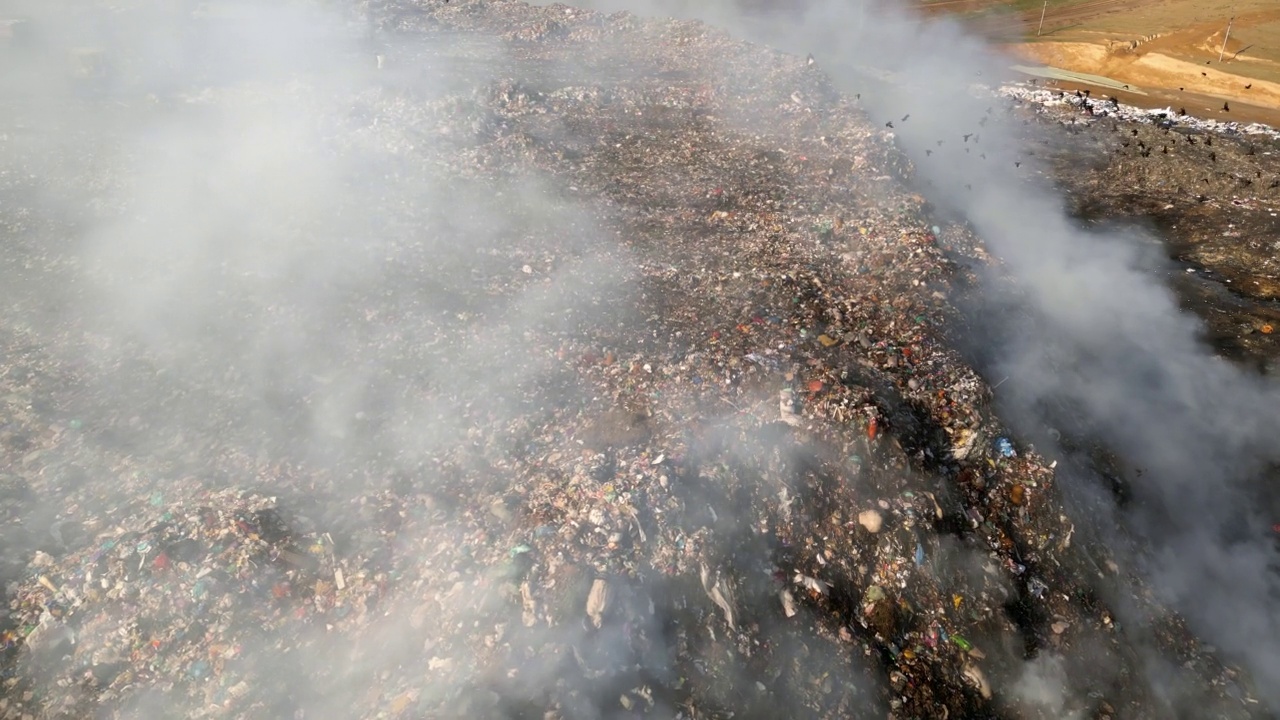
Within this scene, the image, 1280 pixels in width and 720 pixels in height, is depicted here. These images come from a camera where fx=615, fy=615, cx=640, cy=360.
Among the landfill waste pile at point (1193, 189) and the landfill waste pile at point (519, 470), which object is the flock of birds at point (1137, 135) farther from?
the landfill waste pile at point (519, 470)

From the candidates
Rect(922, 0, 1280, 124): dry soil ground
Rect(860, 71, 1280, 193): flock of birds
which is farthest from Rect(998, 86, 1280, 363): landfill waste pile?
Rect(922, 0, 1280, 124): dry soil ground

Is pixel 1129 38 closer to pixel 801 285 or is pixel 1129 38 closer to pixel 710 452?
pixel 801 285

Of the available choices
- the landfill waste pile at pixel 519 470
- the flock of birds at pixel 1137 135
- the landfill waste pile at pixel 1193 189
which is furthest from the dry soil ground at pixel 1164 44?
the landfill waste pile at pixel 519 470

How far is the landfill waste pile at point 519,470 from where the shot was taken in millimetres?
3756

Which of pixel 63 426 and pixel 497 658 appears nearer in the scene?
pixel 497 658

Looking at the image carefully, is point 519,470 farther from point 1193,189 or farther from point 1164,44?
point 1164,44

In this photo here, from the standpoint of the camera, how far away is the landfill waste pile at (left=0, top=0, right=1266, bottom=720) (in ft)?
12.3

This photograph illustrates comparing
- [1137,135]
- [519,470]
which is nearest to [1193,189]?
[1137,135]

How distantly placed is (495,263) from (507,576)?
3.89 metres

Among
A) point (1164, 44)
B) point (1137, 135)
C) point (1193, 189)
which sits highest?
point (1164, 44)

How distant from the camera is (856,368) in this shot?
18.2ft

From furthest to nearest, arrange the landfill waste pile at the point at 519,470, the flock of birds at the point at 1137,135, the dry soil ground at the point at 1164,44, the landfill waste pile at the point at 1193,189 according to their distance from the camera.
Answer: the dry soil ground at the point at 1164,44 < the flock of birds at the point at 1137,135 < the landfill waste pile at the point at 1193,189 < the landfill waste pile at the point at 519,470

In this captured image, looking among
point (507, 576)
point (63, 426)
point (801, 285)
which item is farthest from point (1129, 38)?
point (63, 426)

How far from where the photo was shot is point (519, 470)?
4707 millimetres
